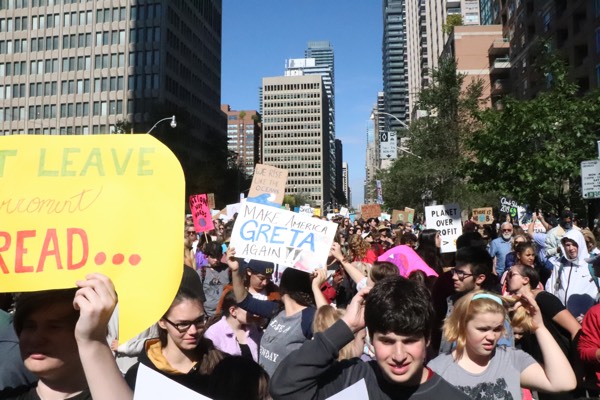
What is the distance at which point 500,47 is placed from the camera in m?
61.1

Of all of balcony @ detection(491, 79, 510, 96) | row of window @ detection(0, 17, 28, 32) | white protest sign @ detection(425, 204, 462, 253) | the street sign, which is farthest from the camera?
row of window @ detection(0, 17, 28, 32)

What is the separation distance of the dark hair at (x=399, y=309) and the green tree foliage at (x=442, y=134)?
95.8 feet

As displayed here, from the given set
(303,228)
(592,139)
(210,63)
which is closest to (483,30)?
(592,139)

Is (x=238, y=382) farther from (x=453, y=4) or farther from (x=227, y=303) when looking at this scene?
(x=453, y=4)

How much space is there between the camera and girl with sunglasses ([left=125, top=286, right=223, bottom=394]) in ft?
10.4

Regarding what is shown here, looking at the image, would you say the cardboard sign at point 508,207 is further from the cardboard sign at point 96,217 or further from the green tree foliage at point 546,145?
the cardboard sign at point 96,217

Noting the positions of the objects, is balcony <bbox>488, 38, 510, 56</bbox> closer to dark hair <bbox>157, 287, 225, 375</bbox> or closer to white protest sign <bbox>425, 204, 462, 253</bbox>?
white protest sign <bbox>425, 204, 462, 253</bbox>

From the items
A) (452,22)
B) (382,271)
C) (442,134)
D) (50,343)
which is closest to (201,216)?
(382,271)

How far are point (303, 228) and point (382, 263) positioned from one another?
0.92 meters

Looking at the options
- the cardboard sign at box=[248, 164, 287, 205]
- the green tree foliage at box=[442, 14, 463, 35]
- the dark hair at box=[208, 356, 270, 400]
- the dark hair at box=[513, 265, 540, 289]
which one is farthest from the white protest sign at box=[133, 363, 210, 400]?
A: the green tree foliage at box=[442, 14, 463, 35]

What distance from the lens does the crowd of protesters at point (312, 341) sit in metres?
2.17

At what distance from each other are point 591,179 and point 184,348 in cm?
896

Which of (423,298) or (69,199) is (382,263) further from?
(69,199)

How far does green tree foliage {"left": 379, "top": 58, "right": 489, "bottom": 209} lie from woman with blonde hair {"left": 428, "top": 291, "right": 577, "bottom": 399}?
28.2 metres
